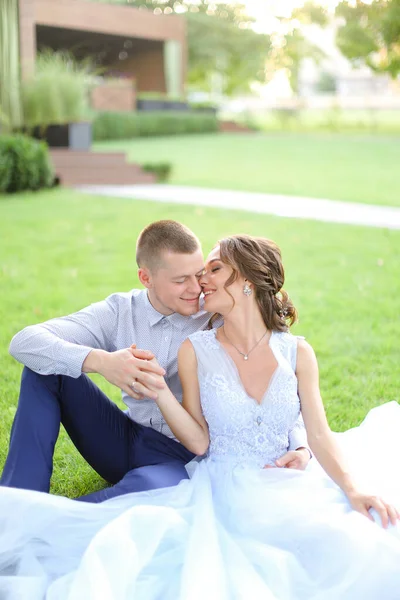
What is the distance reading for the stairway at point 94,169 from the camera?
49.0 feet

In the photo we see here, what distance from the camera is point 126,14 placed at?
30719mm

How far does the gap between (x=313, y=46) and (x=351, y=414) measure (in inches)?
1875

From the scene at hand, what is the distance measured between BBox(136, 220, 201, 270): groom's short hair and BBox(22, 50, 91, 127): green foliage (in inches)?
519

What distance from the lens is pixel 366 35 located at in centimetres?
3178

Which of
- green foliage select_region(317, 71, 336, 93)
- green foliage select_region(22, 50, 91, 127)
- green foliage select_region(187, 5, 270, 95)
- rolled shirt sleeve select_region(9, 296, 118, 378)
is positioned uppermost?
green foliage select_region(317, 71, 336, 93)

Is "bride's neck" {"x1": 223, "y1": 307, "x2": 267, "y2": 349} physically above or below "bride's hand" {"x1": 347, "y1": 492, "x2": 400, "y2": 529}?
above

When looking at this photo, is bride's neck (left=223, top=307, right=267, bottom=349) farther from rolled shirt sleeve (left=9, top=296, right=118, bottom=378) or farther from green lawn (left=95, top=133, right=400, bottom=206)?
green lawn (left=95, top=133, right=400, bottom=206)

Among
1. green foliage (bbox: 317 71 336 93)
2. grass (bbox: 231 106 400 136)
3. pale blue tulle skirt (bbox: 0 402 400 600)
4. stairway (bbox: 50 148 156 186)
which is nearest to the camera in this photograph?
pale blue tulle skirt (bbox: 0 402 400 600)

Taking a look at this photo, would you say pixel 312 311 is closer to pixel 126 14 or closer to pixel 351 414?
pixel 351 414

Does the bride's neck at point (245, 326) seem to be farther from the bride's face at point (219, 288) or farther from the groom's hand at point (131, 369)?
the groom's hand at point (131, 369)

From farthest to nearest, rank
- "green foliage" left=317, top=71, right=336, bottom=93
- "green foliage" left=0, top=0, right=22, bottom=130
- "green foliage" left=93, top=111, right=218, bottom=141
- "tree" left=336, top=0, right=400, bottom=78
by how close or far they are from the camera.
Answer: "green foliage" left=317, top=71, right=336, bottom=93, "tree" left=336, top=0, right=400, bottom=78, "green foliage" left=93, top=111, right=218, bottom=141, "green foliage" left=0, top=0, right=22, bottom=130

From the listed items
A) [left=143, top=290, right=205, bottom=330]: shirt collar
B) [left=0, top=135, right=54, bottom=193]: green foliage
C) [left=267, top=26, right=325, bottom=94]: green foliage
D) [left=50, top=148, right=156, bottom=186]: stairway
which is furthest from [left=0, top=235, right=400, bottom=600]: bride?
[left=267, top=26, right=325, bottom=94]: green foliage

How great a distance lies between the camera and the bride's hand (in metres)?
2.54

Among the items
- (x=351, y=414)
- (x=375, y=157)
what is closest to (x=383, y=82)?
(x=375, y=157)
